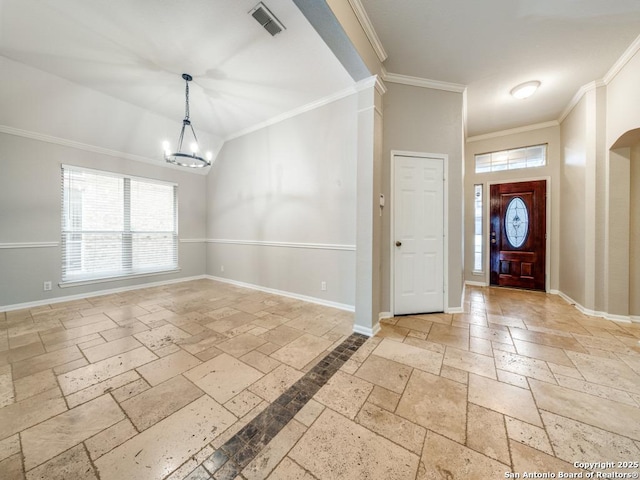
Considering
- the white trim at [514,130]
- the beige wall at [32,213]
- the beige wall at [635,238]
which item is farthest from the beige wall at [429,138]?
the beige wall at [32,213]

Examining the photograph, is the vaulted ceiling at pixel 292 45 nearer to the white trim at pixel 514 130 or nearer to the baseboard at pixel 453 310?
the white trim at pixel 514 130

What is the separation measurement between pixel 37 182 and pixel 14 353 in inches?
109

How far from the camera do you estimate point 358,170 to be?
269cm

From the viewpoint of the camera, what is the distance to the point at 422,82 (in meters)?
3.12

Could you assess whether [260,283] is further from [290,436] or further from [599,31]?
[599,31]

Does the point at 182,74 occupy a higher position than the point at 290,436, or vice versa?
the point at 182,74

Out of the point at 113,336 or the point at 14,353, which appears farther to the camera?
the point at 113,336

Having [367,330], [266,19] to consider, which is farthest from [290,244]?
[266,19]

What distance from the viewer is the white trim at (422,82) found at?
9.92ft

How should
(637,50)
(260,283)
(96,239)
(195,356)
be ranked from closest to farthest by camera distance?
(195,356) → (637,50) → (96,239) → (260,283)

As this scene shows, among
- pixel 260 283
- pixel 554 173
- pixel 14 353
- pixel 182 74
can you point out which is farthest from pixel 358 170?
pixel 554 173

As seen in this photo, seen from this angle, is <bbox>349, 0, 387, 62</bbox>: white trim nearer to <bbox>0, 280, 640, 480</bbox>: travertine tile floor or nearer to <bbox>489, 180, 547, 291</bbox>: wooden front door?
<bbox>0, 280, 640, 480</bbox>: travertine tile floor

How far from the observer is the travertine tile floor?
1.20 meters

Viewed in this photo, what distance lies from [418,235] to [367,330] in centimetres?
147
